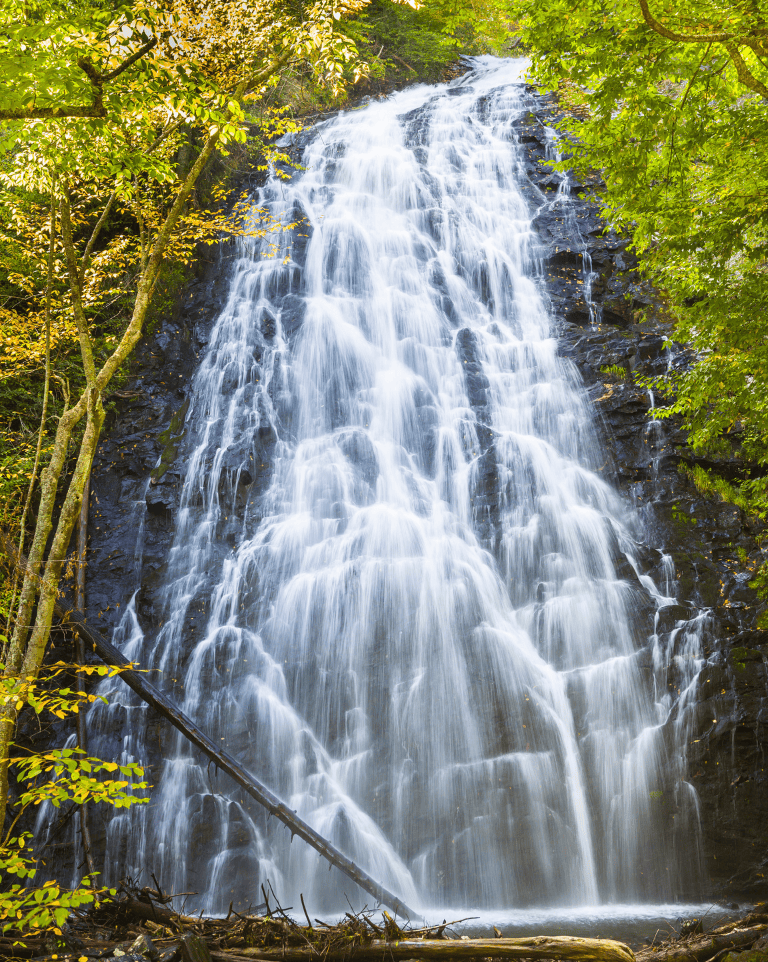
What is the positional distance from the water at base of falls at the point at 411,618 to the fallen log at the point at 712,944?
2.77 m

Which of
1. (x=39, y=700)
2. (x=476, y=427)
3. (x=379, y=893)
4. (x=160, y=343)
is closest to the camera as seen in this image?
(x=39, y=700)

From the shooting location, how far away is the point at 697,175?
8703 mm

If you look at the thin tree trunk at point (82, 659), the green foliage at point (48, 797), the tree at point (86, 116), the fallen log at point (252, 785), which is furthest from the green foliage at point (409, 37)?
the green foliage at point (48, 797)

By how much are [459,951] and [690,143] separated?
25.7ft

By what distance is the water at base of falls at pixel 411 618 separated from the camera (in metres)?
6.89

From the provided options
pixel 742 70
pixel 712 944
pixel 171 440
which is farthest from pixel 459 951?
pixel 171 440

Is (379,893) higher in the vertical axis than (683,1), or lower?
lower

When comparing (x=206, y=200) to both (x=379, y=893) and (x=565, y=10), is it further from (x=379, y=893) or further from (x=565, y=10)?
(x=379, y=893)

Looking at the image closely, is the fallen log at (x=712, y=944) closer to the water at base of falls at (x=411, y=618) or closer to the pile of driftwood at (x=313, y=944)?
the pile of driftwood at (x=313, y=944)

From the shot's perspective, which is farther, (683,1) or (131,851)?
(131,851)

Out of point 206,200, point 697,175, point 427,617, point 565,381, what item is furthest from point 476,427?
point 206,200

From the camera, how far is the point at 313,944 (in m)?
3.61

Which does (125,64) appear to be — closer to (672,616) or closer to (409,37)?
(672,616)

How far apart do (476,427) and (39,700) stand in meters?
8.41
